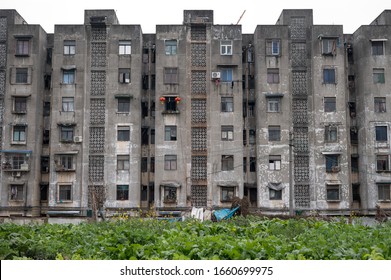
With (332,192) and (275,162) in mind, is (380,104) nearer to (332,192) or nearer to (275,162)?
(332,192)

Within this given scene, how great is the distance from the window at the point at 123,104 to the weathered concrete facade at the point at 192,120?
0.29 feet

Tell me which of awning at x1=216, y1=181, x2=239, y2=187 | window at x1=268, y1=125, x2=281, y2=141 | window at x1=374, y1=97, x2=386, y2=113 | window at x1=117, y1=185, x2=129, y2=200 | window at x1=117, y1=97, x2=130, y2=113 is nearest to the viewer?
awning at x1=216, y1=181, x2=239, y2=187

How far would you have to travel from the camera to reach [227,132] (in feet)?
168

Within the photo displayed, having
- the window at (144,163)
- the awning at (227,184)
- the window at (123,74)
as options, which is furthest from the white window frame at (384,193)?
the window at (123,74)

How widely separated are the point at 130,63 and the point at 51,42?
331 inches

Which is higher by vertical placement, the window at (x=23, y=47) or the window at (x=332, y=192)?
the window at (x=23, y=47)

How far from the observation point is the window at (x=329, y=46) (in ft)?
170

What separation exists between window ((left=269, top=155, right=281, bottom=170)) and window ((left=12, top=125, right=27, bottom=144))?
2153cm

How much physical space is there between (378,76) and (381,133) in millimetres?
5051

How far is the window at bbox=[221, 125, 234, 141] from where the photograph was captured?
51.0 m

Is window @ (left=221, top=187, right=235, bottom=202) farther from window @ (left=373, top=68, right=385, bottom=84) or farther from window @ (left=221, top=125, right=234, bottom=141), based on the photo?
window @ (left=373, top=68, right=385, bottom=84)

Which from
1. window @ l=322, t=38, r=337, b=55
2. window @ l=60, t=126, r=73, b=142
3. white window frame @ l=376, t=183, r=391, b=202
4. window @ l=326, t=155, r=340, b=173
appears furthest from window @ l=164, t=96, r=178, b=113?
white window frame @ l=376, t=183, r=391, b=202

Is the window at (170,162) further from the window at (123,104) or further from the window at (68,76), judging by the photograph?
the window at (68,76)

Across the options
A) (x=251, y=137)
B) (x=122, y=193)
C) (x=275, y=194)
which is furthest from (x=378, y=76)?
(x=122, y=193)
